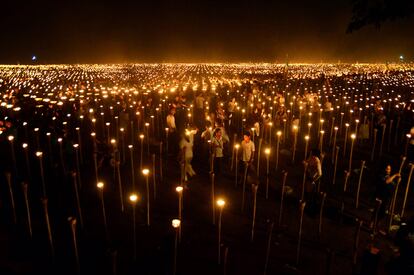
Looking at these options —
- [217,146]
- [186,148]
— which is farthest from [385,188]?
[186,148]

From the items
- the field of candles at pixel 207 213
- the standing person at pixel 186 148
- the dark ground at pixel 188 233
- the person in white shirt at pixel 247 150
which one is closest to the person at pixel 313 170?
the field of candles at pixel 207 213

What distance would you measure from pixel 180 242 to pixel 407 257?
376 cm

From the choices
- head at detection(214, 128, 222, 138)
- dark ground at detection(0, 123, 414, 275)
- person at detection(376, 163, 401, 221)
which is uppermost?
head at detection(214, 128, 222, 138)

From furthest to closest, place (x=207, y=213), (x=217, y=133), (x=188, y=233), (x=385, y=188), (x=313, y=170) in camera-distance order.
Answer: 1. (x=217, y=133)
2. (x=313, y=170)
3. (x=207, y=213)
4. (x=385, y=188)
5. (x=188, y=233)

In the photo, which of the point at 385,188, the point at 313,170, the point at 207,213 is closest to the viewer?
the point at 385,188

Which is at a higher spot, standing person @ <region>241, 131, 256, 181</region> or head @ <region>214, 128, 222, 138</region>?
head @ <region>214, 128, 222, 138</region>

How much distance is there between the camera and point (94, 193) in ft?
29.9

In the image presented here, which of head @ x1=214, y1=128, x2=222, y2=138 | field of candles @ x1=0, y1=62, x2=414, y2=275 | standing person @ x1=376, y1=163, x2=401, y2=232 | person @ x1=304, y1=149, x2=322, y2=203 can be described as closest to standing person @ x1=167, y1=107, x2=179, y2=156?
field of candles @ x1=0, y1=62, x2=414, y2=275

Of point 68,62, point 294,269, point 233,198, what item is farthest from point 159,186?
point 68,62

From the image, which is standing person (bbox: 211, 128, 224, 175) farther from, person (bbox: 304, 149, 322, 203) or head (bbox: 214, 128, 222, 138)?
person (bbox: 304, 149, 322, 203)

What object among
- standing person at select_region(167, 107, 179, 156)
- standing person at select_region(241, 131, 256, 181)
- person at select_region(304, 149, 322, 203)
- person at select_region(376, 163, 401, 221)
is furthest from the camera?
standing person at select_region(167, 107, 179, 156)

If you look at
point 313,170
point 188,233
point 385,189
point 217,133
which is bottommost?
point 188,233

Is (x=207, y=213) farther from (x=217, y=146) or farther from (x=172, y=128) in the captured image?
(x=172, y=128)

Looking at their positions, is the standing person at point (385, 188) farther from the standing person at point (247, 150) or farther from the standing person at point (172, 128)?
the standing person at point (172, 128)
